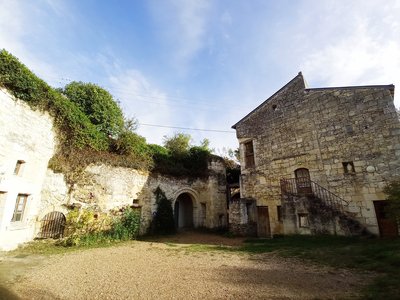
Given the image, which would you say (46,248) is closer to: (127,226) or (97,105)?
(127,226)

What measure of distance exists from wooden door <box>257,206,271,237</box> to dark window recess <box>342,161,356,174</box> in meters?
4.18

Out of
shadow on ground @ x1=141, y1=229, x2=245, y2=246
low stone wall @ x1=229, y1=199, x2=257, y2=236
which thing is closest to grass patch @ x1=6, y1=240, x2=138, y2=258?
shadow on ground @ x1=141, y1=229, x2=245, y2=246

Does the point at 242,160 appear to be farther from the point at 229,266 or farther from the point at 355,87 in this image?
the point at 229,266

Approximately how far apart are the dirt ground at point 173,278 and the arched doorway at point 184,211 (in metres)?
8.19

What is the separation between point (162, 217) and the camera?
11.6 metres

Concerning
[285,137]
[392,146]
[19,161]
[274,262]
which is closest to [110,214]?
[19,161]

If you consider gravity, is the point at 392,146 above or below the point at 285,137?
below

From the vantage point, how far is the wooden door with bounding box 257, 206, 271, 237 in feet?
36.3

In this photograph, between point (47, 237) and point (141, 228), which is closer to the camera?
point (47, 237)

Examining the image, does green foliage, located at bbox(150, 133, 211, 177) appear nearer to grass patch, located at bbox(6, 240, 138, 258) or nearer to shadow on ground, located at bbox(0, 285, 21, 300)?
grass patch, located at bbox(6, 240, 138, 258)

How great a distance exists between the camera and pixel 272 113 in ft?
40.4

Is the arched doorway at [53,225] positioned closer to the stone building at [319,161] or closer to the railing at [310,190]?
the stone building at [319,161]

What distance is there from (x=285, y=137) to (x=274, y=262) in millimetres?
7372

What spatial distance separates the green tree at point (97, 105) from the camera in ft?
43.7
